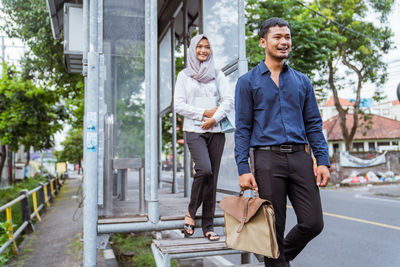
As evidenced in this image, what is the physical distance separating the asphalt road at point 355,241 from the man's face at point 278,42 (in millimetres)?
3666

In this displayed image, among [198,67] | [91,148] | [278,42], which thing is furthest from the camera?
[198,67]

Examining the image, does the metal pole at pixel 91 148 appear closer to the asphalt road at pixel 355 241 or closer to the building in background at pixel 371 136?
the asphalt road at pixel 355 241

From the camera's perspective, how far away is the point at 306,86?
2.83 m

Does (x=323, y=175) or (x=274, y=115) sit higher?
(x=274, y=115)

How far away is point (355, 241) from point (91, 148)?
16.8ft

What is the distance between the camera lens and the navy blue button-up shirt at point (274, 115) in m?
2.62

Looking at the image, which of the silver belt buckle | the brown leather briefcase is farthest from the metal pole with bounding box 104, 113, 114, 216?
the silver belt buckle

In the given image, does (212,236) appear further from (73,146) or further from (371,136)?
(371,136)

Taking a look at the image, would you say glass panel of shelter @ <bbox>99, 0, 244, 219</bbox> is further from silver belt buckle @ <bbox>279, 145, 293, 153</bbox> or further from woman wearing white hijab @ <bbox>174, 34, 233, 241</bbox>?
silver belt buckle @ <bbox>279, 145, 293, 153</bbox>

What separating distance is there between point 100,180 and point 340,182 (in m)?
19.2

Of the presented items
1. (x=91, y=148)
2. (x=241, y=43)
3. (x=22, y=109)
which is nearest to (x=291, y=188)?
(x=91, y=148)

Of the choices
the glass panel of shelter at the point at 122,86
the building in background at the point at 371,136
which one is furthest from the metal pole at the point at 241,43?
the building in background at the point at 371,136

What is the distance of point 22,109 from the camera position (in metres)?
11.8

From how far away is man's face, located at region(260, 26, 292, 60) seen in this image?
8.90 feet
